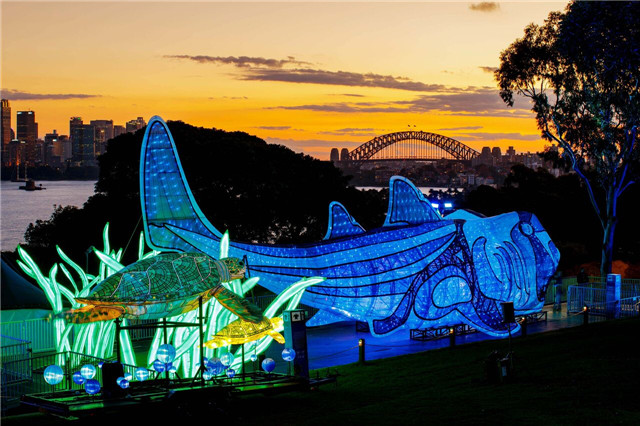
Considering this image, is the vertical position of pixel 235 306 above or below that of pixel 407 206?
below

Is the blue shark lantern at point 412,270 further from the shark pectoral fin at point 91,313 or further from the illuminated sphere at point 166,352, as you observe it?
the illuminated sphere at point 166,352

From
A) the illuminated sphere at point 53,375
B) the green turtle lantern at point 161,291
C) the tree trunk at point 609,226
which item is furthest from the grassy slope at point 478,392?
the tree trunk at point 609,226

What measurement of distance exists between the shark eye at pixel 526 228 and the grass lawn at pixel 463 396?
567cm

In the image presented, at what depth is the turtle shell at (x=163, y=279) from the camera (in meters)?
16.8

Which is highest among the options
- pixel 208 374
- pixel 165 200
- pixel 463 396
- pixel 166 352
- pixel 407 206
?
pixel 165 200

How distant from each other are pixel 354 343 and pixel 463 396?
1110cm

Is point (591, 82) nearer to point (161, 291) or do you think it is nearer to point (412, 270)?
point (412, 270)

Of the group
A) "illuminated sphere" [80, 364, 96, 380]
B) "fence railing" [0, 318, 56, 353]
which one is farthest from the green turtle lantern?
"fence railing" [0, 318, 56, 353]

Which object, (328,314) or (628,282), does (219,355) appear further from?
(628,282)

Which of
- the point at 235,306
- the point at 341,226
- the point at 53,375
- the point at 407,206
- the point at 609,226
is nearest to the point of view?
the point at 53,375

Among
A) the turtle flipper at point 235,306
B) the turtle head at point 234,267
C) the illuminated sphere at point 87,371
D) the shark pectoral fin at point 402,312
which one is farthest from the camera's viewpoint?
the shark pectoral fin at point 402,312

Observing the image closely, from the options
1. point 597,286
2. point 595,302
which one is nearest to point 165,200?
point 595,302

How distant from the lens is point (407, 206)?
93.3ft

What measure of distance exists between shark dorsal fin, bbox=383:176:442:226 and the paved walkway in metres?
3.90
